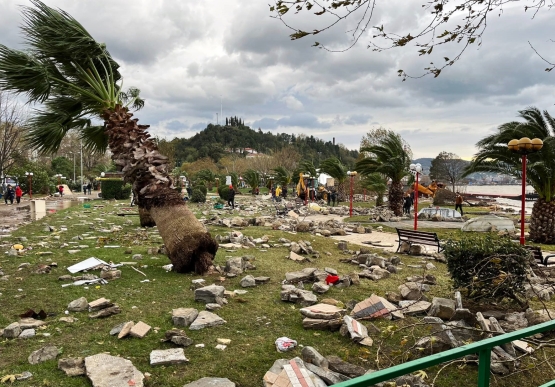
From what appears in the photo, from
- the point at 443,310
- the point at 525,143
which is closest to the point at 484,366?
the point at 443,310

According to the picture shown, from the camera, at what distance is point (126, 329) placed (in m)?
4.43

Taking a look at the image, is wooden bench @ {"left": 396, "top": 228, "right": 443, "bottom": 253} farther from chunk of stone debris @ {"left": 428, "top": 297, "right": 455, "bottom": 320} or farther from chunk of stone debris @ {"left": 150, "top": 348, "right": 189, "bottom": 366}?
chunk of stone debris @ {"left": 150, "top": 348, "right": 189, "bottom": 366}

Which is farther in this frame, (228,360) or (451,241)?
(451,241)

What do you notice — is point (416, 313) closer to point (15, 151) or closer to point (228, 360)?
point (228, 360)

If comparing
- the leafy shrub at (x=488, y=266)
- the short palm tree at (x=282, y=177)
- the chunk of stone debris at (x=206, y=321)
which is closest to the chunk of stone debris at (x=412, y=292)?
the leafy shrub at (x=488, y=266)

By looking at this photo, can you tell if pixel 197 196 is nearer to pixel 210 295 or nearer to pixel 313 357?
pixel 210 295

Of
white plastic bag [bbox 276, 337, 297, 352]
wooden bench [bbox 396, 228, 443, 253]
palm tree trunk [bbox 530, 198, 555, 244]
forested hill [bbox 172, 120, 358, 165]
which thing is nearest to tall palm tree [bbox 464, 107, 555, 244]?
palm tree trunk [bbox 530, 198, 555, 244]

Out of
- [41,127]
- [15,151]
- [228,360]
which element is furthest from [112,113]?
[15,151]

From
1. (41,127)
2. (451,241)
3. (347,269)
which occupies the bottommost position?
(347,269)

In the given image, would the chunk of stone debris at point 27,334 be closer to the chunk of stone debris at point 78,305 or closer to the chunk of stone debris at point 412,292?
the chunk of stone debris at point 78,305

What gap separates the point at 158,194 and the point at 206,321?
11.4ft

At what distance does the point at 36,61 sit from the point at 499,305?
30.2ft

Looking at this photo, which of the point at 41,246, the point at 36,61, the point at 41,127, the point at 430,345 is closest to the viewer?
the point at 430,345

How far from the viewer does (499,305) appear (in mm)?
5531
